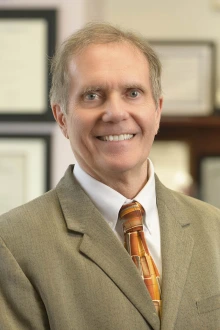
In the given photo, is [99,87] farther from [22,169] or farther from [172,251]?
[22,169]

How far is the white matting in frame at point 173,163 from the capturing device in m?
3.93

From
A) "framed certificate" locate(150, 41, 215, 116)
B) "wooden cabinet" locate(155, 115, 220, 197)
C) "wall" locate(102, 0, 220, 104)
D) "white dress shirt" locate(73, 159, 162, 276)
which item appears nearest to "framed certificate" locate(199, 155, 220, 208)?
"wooden cabinet" locate(155, 115, 220, 197)

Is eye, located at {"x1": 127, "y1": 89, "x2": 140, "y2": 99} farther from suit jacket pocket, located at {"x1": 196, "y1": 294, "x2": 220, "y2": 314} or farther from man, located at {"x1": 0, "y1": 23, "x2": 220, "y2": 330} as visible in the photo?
suit jacket pocket, located at {"x1": 196, "y1": 294, "x2": 220, "y2": 314}

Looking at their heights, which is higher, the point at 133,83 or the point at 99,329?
the point at 133,83

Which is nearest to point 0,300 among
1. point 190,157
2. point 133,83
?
point 133,83

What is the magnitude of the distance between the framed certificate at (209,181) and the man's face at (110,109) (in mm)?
2318

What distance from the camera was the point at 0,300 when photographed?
61.1 inches

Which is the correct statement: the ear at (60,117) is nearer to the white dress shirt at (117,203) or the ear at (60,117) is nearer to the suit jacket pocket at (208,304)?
the white dress shirt at (117,203)

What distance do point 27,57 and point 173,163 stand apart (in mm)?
1298

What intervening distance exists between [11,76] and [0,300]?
153cm

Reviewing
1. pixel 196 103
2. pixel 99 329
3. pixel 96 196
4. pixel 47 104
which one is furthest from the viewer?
pixel 196 103

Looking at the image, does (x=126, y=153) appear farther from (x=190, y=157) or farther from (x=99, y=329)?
(x=190, y=157)

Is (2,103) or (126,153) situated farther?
(2,103)

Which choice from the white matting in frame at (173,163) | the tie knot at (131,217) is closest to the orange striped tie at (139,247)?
the tie knot at (131,217)
